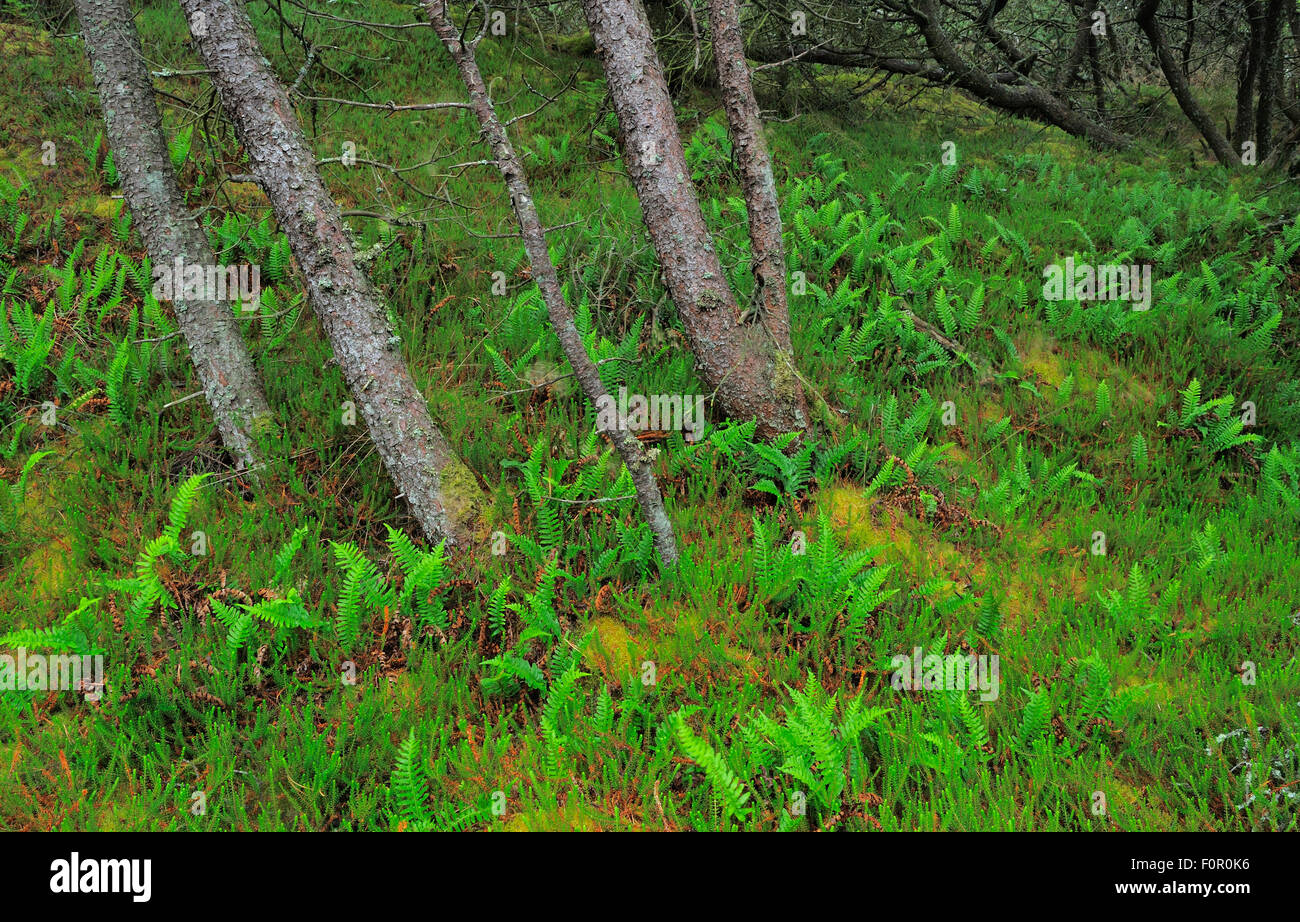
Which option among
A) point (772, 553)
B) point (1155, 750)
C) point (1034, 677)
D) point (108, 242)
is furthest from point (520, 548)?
point (108, 242)

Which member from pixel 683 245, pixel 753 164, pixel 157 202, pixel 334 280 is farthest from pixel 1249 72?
pixel 157 202

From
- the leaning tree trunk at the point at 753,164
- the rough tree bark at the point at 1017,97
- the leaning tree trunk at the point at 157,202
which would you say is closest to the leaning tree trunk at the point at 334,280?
the leaning tree trunk at the point at 157,202

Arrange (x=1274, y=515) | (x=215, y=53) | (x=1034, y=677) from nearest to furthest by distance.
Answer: (x=1034, y=677)
(x=215, y=53)
(x=1274, y=515)

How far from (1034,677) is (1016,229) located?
7226 mm

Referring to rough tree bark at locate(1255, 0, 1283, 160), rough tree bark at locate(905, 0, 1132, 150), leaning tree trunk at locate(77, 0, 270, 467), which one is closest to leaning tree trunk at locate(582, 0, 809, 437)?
leaning tree trunk at locate(77, 0, 270, 467)

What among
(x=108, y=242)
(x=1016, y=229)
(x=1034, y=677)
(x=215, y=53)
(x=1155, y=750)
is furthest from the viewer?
(x=1016, y=229)

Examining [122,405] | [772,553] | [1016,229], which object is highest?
[1016,229]

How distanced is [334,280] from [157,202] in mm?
1919

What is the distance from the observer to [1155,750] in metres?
3.69

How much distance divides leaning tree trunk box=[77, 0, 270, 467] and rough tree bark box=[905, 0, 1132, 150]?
37.6 feet

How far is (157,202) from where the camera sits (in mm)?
5734

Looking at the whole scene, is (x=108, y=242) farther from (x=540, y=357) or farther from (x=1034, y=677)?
(x=1034, y=677)

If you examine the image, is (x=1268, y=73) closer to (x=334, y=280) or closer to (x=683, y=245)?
(x=683, y=245)
